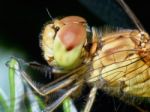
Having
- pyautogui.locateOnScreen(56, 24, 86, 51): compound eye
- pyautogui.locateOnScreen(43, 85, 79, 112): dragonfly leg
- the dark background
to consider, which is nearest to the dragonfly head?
pyautogui.locateOnScreen(56, 24, 86, 51): compound eye

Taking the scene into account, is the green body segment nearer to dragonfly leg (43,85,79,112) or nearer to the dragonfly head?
the dragonfly head

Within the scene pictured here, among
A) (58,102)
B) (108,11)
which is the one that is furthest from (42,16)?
(58,102)

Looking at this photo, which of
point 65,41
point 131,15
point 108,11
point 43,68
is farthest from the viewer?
point 108,11

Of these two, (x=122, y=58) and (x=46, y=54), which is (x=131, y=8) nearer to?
(x=122, y=58)

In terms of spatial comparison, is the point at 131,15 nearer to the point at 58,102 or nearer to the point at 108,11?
the point at 108,11

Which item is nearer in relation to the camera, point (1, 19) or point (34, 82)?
point (34, 82)

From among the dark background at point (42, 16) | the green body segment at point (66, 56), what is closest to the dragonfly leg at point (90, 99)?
the dark background at point (42, 16)

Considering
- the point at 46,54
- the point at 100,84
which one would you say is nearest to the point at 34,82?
the point at 46,54

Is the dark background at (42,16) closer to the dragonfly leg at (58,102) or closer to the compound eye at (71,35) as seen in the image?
the dragonfly leg at (58,102)
